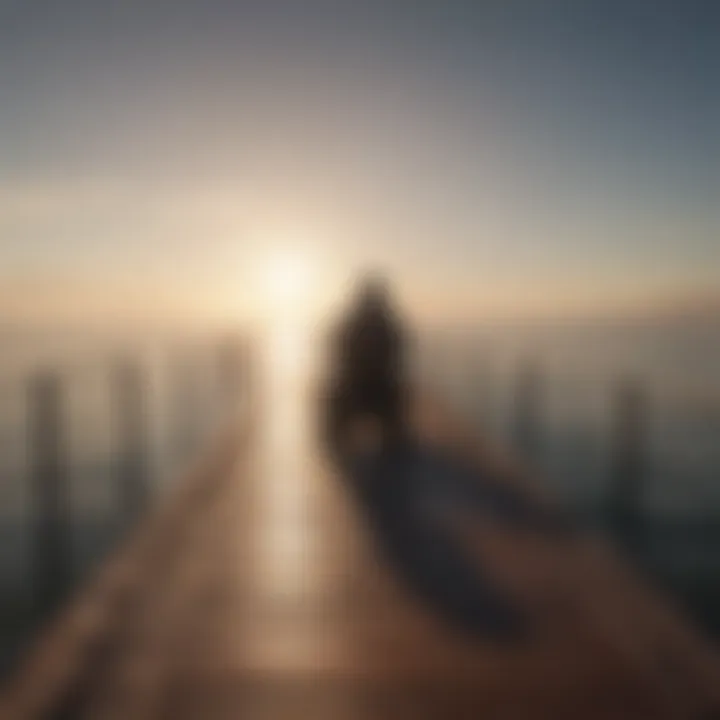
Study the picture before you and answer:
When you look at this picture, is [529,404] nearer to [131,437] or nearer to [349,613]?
[131,437]

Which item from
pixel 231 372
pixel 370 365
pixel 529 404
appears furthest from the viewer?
pixel 231 372

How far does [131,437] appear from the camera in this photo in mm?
9102

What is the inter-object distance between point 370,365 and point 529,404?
260 cm

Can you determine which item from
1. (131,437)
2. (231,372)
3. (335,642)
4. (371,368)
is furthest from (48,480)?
(231,372)

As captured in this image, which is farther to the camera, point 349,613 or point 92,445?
point 92,445

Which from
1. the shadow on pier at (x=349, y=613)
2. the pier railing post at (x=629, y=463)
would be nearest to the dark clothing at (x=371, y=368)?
the shadow on pier at (x=349, y=613)

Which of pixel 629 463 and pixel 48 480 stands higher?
pixel 48 480

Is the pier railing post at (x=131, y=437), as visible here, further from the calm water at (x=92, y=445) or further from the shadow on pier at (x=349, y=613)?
the shadow on pier at (x=349, y=613)

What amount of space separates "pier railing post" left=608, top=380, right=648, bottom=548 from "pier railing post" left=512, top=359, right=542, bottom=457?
114 inches

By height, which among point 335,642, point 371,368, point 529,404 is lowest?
point 335,642

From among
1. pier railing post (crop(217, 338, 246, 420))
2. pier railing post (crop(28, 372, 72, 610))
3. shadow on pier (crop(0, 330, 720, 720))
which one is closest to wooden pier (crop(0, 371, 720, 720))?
shadow on pier (crop(0, 330, 720, 720))

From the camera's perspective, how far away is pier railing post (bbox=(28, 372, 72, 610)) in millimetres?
5582

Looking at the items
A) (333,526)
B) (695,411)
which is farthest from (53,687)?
(695,411)

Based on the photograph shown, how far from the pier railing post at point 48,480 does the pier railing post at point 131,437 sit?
209 centimetres
